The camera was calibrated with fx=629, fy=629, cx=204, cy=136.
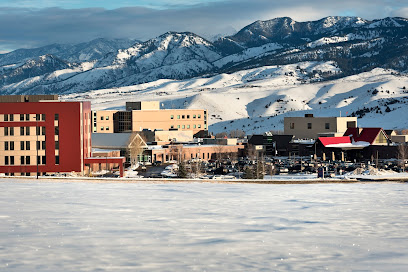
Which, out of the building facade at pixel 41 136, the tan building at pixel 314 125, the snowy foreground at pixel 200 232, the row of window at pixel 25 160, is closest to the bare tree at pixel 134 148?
the building facade at pixel 41 136

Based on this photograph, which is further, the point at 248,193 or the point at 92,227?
the point at 248,193

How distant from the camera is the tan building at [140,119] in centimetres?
19125

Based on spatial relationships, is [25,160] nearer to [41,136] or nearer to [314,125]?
[41,136]

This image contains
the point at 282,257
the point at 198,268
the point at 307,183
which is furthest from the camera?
the point at 307,183

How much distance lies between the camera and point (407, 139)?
142 metres

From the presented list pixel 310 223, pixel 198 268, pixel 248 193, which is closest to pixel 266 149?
pixel 248 193

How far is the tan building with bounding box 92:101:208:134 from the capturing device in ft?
627

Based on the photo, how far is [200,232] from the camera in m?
26.3

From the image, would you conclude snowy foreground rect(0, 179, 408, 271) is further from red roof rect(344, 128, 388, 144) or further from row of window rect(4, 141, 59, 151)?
red roof rect(344, 128, 388, 144)

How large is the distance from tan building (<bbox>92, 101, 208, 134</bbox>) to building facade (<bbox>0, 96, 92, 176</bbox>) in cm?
9937

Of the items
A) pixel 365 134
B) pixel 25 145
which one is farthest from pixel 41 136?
pixel 365 134

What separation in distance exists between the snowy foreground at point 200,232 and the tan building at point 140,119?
148422 mm

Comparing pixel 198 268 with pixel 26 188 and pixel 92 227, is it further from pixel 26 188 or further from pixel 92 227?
pixel 26 188

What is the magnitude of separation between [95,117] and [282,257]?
174289 millimetres
